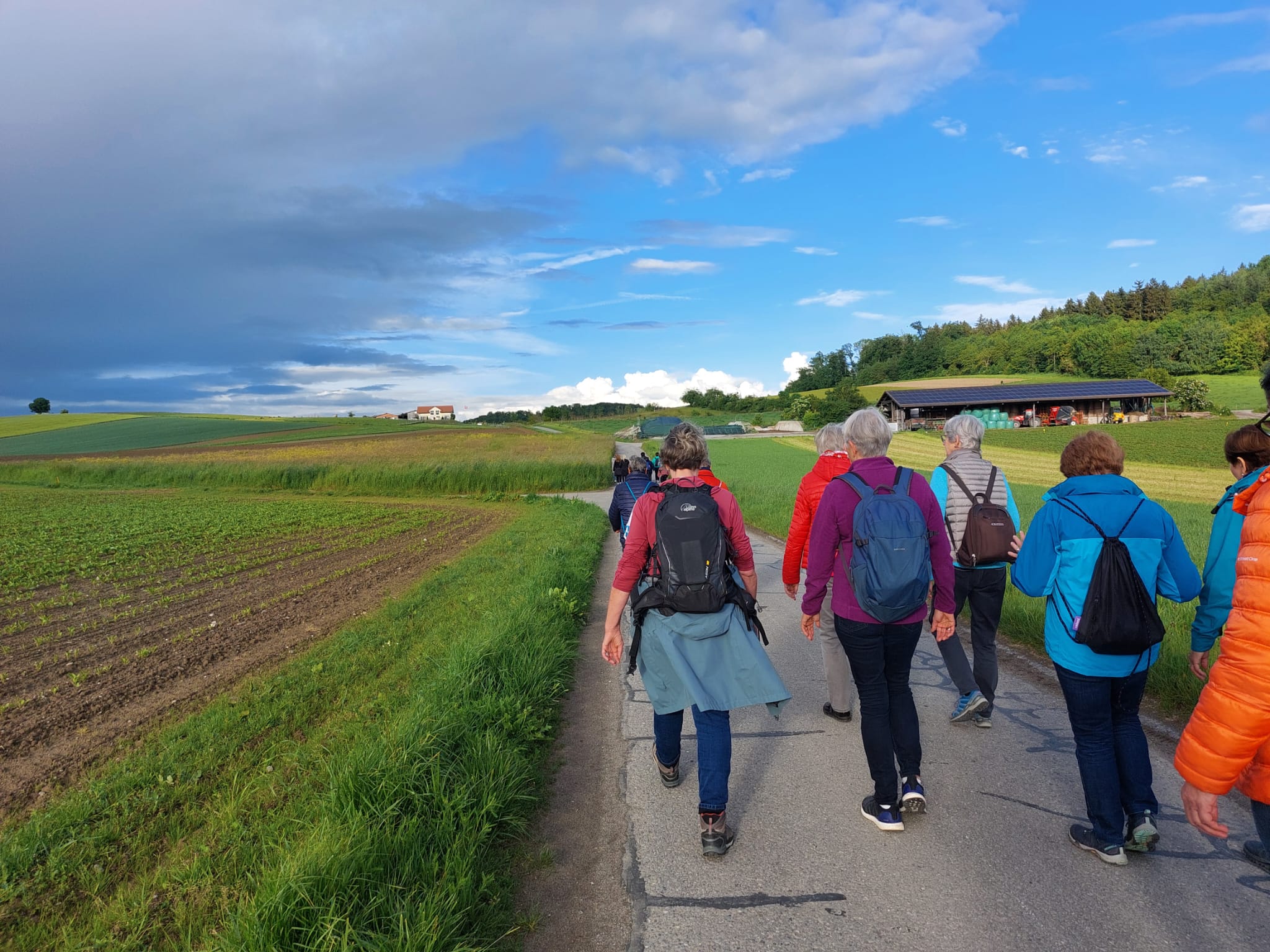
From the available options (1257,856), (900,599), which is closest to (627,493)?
(900,599)

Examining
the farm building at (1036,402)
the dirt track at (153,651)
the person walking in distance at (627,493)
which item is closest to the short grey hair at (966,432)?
the person walking in distance at (627,493)

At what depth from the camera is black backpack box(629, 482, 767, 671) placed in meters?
3.15

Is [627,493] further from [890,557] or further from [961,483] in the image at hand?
[890,557]

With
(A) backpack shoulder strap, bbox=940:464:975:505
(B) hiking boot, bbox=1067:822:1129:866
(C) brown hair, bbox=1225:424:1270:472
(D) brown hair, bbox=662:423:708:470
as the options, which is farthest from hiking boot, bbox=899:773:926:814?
(C) brown hair, bbox=1225:424:1270:472

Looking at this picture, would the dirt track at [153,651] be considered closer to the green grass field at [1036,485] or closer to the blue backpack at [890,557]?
the blue backpack at [890,557]

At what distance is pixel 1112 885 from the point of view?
2840mm

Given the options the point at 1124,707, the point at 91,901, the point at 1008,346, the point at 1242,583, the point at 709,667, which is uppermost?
the point at 1008,346

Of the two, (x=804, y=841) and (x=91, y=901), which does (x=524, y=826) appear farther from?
(x=91, y=901)

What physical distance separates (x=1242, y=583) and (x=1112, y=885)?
1.86 metres

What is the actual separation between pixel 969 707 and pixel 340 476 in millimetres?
28703

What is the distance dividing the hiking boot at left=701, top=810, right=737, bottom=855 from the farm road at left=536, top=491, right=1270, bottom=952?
0.16 ft

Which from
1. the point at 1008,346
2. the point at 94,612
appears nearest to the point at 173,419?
the point at 94,612

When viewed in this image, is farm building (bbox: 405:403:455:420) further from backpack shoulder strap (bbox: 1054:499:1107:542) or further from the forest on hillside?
backpack shoulder strap (bbox: 1054:499:1107:542)

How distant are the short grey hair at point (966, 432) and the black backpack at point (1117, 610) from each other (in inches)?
66.5
